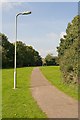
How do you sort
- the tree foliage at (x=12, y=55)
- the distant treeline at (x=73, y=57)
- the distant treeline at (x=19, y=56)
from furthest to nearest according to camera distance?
the distant treeline at (x=19, y=56) < the tree foliage at (x=12, y=55) < the distant treeline at (x=73, y=57)

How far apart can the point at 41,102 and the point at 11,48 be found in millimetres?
77791

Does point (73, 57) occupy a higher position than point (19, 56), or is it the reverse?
point (19, 56)

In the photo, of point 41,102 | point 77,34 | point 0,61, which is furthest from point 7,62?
point 41,102

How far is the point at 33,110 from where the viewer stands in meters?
12.0

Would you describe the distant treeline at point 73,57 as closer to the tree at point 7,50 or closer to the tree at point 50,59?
the tree at point 7,50

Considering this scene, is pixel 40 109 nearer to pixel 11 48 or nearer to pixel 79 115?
pixel 79 115

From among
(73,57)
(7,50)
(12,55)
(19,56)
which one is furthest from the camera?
(19,56)

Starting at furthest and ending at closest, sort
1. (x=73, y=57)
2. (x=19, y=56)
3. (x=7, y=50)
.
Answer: (x=19, y=56), (x=7, y=50), (x=73, y=57)

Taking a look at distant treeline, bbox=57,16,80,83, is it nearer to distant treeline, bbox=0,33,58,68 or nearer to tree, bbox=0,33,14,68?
distant treeline, bbox=0,33,58,68

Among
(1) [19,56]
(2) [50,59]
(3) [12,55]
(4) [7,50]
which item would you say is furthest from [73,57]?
(2) [50,59]

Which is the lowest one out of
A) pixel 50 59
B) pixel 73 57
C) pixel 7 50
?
pixel 73 57

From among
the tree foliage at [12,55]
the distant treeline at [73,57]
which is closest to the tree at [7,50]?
the tree foliage at [12,55]

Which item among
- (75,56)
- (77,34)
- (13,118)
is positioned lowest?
(13,118)

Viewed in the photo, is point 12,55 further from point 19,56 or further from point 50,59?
point 50,59
